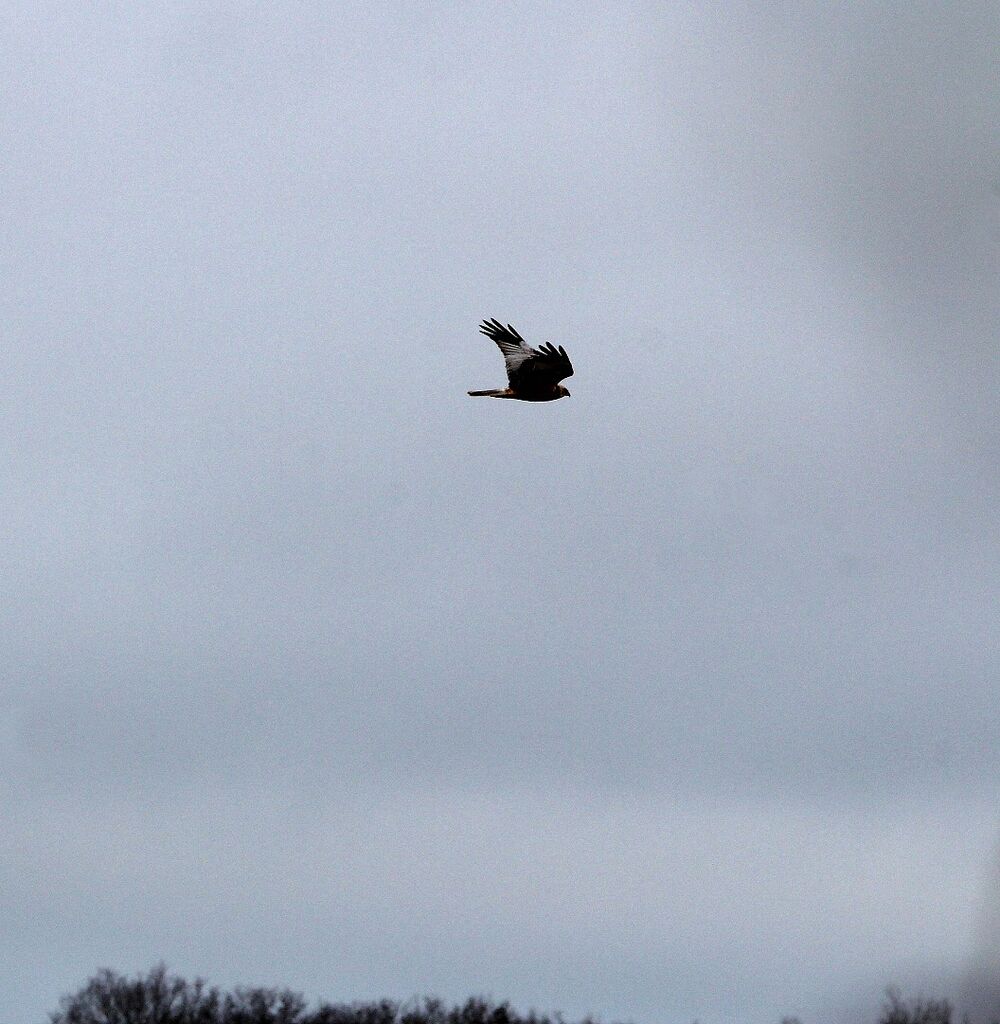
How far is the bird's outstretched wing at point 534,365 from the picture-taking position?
62.8 m

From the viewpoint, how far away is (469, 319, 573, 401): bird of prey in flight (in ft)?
206

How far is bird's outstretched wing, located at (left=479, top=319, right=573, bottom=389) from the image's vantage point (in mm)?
62750

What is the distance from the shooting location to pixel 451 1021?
474 feet

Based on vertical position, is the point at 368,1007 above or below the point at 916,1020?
above

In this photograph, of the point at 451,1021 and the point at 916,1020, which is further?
the point at 451,1021

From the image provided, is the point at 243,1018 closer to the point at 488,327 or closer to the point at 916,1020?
the point at 916,1020

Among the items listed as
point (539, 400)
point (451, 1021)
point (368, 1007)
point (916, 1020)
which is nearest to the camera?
point (539, 400)

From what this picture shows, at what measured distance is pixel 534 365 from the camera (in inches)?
2479

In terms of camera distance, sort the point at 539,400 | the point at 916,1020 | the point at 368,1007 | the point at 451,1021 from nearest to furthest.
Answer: the point at 539,400
the point at 916,1020
the point at 451,1021
the point at 368,1007

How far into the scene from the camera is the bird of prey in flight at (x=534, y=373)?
2473 inches

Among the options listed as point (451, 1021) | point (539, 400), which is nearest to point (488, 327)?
point (539, 400)

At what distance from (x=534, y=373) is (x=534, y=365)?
0.70 feet

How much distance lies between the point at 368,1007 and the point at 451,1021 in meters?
11.1

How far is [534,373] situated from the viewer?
63.1 meters
